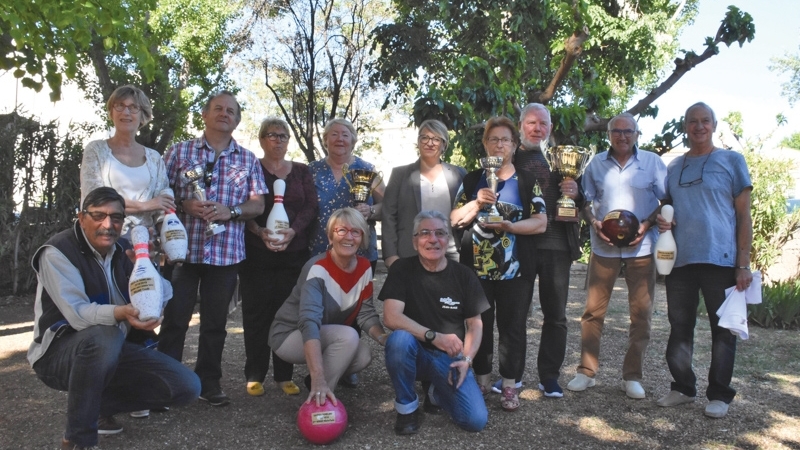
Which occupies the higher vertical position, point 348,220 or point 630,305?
point 348,220

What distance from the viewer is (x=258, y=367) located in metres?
4.87

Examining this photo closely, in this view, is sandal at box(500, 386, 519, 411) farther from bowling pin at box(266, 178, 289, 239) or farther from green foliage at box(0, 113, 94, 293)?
green foliage at box(0, 113, 94, 293)

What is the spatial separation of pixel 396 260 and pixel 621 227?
5.04ft

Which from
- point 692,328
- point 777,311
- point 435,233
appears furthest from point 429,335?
point 777,311

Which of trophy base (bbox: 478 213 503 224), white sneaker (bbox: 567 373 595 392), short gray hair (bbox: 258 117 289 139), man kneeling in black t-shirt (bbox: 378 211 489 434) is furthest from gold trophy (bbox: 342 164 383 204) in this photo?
white sneaker (bbox: 567 373 595 392)

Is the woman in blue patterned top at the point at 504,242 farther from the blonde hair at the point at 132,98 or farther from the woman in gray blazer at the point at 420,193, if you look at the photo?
the blonde hair at the point at 132,98

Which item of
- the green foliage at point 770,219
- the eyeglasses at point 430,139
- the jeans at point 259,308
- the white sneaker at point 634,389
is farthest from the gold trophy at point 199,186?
the green foliage at point 770,219

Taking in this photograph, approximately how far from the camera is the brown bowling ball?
15.2 ft

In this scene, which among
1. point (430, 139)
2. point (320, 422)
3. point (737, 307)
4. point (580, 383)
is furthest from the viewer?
point (580, 383)

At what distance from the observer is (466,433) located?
4.14 meters

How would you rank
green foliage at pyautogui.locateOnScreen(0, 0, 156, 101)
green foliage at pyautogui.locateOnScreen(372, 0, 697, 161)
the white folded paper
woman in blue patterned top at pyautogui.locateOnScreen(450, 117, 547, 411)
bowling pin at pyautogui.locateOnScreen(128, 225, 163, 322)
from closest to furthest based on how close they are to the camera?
1. bowling pin at pyautogui.locateOnScreen(128, 225, 163, 322)
2. the white folded paper
3. woman in blue patterned top at pyautogui.locateOnScreen(450, 117, 547, 411)
4. green foliage at pyautogui.locateOnScreen(0, 0, 156, 101)
5. green foliage at pyautogui.locateOnScreen(372, 0, 697, 161)

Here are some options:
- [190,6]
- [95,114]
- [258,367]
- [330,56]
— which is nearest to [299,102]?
[330,56]

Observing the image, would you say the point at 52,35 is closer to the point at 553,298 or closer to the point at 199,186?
the point at 199,186

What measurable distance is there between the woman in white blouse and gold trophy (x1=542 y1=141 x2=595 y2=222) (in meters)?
2.54
